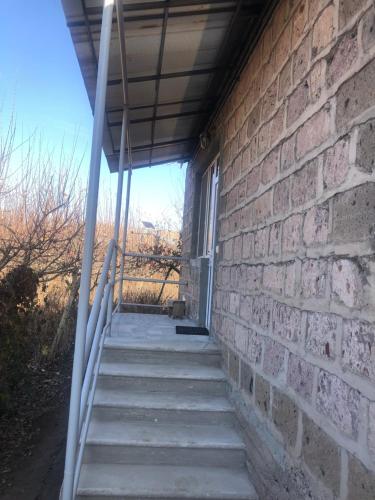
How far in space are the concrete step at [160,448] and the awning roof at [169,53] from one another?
275 centimetres

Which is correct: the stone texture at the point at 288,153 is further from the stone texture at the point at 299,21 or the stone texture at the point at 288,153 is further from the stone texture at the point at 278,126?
the stone texture at the point at 299,21

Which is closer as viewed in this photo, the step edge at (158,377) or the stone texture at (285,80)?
the stone texture at (285,80)

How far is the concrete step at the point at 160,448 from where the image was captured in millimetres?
2533

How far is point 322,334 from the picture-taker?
1.64 metres

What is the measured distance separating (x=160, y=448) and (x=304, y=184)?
1805 mm

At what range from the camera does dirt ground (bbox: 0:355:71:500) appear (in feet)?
10.4

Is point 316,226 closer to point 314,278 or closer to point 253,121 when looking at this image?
point 314,278

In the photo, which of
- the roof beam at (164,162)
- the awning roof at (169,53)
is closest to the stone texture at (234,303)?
the awning roof at (169,53)

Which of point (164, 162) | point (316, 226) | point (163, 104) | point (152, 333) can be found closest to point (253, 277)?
point (316, 226)

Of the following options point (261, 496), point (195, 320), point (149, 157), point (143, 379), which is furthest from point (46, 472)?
point (149, 157)

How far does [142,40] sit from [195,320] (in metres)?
3.16

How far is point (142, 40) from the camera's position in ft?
10.3

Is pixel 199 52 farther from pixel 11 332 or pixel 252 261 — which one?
pixel 11 332

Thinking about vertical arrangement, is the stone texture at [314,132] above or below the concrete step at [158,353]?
above
